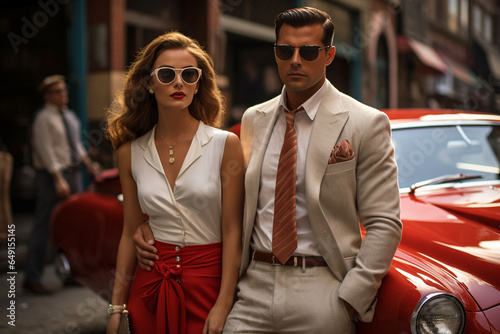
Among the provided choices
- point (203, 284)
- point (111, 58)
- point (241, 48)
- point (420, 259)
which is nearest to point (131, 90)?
point (203, 284)

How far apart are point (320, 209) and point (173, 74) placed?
2.81 feet

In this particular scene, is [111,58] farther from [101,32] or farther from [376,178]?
[376,178]

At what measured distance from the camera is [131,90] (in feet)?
8.81

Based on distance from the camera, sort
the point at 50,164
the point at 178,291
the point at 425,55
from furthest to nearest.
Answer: the point at 425,55
the point at 50,164
the point at 178,291

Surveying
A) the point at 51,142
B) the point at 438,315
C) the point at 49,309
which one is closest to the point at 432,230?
the point at 438,315

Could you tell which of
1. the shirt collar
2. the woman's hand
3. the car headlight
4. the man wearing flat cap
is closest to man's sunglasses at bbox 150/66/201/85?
the shirt collar

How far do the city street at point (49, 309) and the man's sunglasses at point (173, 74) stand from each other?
269 cm

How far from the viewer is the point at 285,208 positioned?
222 centimetres

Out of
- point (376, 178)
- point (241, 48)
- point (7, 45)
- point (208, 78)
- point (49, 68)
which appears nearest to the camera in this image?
point (376, 178)

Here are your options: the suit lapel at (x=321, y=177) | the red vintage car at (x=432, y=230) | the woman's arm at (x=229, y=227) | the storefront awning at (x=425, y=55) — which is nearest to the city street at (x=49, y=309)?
the red vintage car at (x=432, y=230)

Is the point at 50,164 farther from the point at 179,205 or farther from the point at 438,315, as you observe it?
the point at 438,315

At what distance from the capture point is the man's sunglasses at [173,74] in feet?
8.13

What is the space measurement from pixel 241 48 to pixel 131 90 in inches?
372

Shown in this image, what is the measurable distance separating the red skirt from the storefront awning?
16.7m
